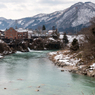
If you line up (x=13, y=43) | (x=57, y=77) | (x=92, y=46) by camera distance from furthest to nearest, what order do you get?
1. (x=13, y=43)
2. (x=92, y=46)
3. (x=57, y=77)

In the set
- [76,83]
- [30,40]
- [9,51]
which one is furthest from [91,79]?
[30,40]

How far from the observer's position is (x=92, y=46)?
30516mm

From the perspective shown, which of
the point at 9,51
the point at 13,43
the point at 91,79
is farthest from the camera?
the point at 13,43

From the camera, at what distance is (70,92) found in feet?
61.0

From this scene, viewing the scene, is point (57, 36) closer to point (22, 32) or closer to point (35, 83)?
point (22, 32)

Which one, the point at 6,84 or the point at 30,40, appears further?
the point at 30,40

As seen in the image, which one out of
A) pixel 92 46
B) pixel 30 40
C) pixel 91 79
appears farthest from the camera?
pixel 30 40

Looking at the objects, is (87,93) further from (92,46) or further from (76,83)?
(92,46)

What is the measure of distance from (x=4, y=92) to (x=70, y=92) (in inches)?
266

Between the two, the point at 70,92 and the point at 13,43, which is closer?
the point at 70,92

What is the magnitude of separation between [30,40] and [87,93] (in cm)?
7369

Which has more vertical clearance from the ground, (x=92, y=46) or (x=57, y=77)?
(x=92, y=46)

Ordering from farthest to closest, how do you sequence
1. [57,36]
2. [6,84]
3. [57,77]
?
1. [57,36]
2. [57,77]
3. [6,84]

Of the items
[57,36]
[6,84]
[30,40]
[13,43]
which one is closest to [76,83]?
[6,84]
